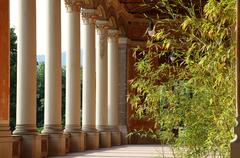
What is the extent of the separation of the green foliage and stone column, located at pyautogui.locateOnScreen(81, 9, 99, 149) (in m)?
28.9

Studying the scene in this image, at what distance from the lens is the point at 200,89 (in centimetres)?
1328

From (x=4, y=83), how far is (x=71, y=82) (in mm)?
14059

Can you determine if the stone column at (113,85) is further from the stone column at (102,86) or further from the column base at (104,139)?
the column base at (104,139)

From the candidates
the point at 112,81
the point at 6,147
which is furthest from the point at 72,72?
the point at 6,147

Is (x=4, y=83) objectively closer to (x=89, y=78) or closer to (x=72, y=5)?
(x=72, y=5)

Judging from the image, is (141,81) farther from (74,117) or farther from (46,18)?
(74,117)

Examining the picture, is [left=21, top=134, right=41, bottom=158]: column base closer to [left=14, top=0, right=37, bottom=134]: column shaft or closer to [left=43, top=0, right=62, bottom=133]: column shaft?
[left=14, top=0, right=37, bottom=134]: column shaft

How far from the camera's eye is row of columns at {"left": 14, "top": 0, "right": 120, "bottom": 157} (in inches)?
1193

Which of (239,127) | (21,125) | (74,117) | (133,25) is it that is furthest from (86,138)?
(239,127)

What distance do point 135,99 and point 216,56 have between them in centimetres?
249

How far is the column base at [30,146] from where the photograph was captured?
29.5 meters

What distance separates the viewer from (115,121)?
5338cm

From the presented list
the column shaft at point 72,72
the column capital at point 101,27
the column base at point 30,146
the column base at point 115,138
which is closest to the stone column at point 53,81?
the column shaft at point 72,72

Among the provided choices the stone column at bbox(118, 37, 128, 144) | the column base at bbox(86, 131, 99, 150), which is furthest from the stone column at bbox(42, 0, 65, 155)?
the stone column at bbox(118, 37, 128, 144)
